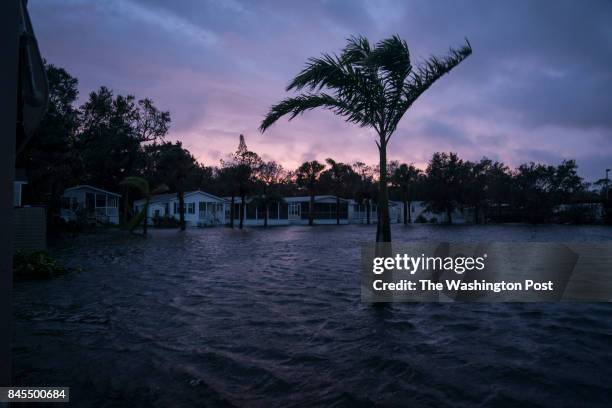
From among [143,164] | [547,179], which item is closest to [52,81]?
[143,164]

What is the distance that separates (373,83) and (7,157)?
6350mm

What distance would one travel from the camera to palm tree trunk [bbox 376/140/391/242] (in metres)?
6.51

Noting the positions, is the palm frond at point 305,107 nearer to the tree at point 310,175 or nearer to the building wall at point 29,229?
the building wall at point 29,229

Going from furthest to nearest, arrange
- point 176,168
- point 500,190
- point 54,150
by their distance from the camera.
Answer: point 500,190 → point 176,168 → point 54,150

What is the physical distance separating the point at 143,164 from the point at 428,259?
144ft

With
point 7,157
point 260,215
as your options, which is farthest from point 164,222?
point 7,157

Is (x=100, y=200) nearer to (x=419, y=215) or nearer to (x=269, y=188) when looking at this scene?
(x=269, y=188)

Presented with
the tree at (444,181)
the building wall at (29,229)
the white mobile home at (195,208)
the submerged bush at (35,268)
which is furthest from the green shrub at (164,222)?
the tree at (444,181)

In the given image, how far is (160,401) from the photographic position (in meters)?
2.68

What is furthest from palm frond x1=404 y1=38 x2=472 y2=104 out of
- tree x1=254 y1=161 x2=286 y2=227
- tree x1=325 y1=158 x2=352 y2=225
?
tree x1=325 y1=158 x2=352 y2=225

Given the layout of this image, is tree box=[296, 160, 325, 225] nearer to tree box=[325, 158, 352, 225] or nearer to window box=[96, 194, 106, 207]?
tree box=[325, 158, 352, 225]

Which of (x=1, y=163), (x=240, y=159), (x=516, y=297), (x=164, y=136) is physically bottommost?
(x=516, y=297)

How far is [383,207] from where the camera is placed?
664 centimetres

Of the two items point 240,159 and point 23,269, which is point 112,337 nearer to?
point 23,269
